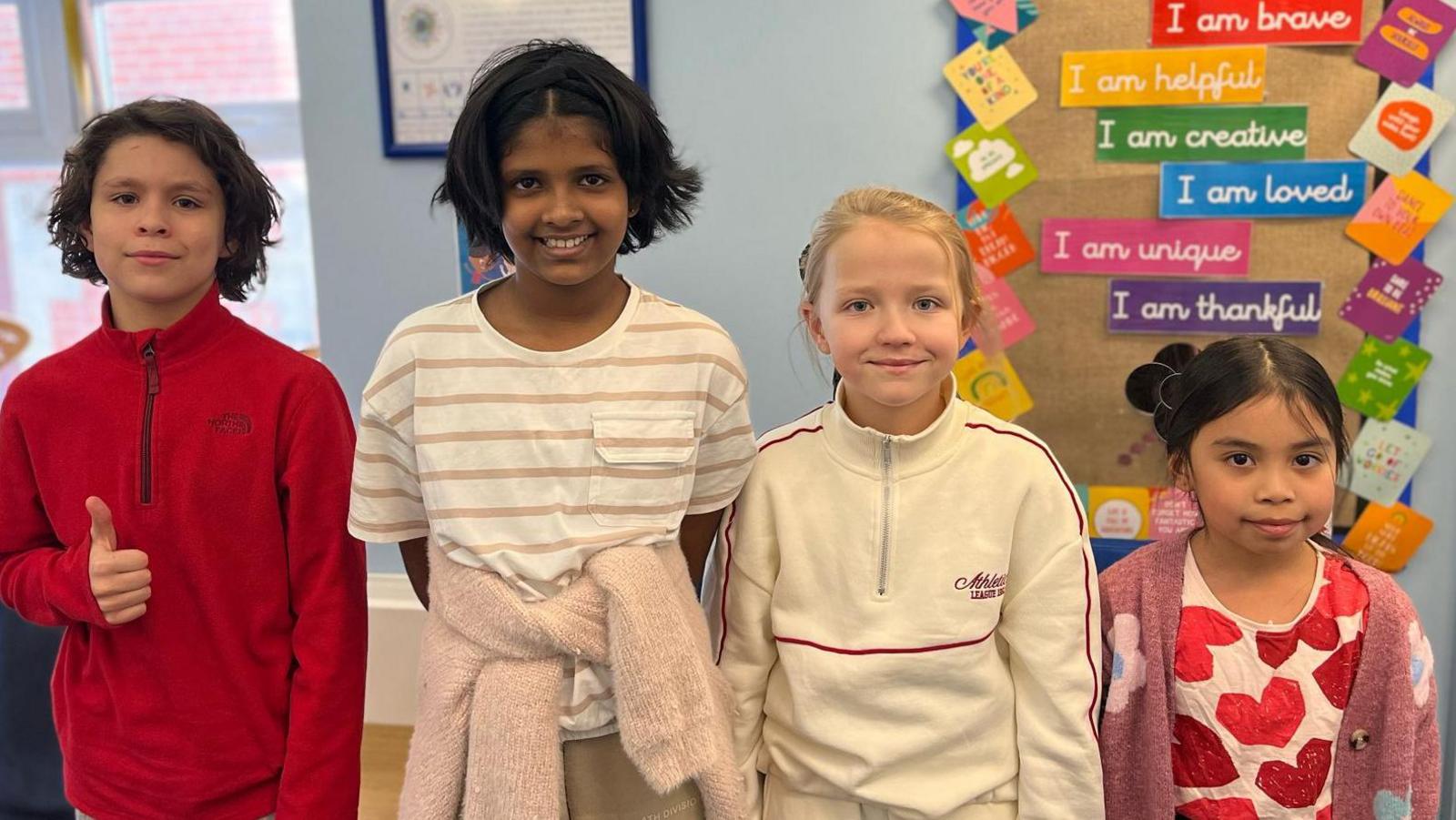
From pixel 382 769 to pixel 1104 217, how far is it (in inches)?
68.0

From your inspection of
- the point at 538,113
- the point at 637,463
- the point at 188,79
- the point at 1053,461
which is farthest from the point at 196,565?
the point at 188,79

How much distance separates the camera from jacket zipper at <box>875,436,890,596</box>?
118 cm

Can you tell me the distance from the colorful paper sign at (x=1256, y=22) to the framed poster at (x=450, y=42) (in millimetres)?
908

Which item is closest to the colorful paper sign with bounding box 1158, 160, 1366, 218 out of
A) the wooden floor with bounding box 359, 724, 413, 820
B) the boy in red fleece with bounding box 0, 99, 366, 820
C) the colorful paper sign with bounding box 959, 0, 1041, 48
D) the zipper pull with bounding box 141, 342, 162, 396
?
the colorful paper sign with bounding box 959, 0, 1041, 48

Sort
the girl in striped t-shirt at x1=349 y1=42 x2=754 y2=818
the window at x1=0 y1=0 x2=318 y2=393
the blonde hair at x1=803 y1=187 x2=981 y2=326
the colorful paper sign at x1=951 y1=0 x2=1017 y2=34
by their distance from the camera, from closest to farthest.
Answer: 1. the girl in striped t-shirt at x1=349 y1=42 x2=754 y2=818
2. the blonde hair at x1=803 y1=187 x2=981 y2=326
3. the colorful paper sign at x1=951 y1=0 x2=1017 y2=34
4. the window at x1=0 y1=0 x2=318 y2=393

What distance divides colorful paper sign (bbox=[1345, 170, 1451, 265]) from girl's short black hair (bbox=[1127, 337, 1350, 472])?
2.23 ft

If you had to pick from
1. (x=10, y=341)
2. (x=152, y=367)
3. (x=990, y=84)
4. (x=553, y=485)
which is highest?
(x=990, y=84)

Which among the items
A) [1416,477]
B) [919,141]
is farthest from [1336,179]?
[919,141]

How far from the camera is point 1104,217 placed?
1813 mm

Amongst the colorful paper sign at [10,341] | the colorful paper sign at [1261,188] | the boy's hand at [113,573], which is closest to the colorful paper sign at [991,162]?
the colorful paper sign at [1261,188]

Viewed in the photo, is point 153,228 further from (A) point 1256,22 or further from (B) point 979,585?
(A) point 1256,22

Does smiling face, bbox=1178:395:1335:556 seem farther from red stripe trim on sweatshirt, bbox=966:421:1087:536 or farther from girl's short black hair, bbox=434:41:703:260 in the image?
girl's short black hair, bbox=434:41:703:260

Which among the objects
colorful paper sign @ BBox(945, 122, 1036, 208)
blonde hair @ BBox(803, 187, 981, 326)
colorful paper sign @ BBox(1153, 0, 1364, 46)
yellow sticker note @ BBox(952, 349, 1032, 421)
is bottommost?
yellow sticker note @ BBox(952, 349, 1032, 421)

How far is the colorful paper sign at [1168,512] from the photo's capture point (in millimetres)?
1871
